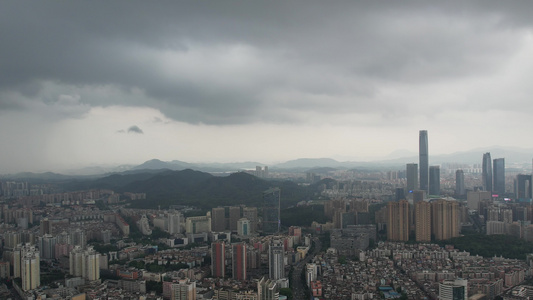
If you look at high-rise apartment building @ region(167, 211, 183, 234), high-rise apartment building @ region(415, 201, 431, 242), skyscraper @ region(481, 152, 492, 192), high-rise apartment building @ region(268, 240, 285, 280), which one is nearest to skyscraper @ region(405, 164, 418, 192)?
skyscraper @ region(481, 152, 492, 192)

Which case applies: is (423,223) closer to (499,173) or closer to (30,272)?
(30,272)

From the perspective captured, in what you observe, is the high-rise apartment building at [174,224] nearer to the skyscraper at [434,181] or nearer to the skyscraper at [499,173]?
the skyscraper at [434,181]

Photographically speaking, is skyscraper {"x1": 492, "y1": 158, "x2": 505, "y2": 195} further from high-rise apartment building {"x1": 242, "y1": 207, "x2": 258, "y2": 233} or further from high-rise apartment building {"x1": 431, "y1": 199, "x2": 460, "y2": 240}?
high-rise apartment building {"x1": 242, "y1": 207, "x2": 258, "y2": 233}

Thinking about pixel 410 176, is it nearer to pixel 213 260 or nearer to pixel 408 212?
pixel 408 212

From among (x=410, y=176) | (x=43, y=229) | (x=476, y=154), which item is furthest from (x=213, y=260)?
(x=476, y=154)

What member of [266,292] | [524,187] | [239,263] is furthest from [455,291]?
[524,187]

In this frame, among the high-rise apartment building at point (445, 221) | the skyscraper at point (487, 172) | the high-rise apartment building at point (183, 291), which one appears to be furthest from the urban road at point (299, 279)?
the skyscraper at point (487, 172)
